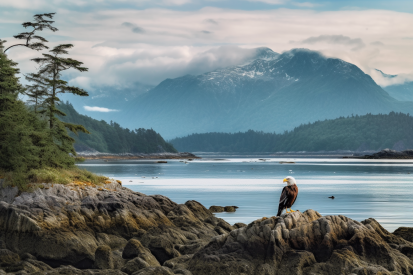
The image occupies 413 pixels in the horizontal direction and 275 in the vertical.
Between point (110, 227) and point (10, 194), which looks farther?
point (10, 194)

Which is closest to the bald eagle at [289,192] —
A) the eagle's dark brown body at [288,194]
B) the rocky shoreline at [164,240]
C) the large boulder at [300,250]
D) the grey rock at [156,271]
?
the eagle's dark brown body at [288,194]

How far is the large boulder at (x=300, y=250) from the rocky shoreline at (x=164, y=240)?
39mm

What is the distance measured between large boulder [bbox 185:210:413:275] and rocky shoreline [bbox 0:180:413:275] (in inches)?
1.5

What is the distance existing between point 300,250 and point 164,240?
25.4ft

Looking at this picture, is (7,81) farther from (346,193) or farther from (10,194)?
(346,193)

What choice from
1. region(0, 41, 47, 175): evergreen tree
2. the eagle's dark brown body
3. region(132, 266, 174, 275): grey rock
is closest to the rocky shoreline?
region(132, 266, 174, 275): grey rock

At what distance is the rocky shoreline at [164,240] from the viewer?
19781mm

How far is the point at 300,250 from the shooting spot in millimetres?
20031

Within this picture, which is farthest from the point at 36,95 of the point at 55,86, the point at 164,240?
the point at 164,240

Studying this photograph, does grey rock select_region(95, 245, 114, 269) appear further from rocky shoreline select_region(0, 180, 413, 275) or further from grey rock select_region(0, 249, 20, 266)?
grey rock select_region(0, 249, 20, 266)

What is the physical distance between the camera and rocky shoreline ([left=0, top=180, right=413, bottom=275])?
1978 cm

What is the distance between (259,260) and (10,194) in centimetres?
1850

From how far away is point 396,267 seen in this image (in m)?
19.8

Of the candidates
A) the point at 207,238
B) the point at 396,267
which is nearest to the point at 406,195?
the point at 207,238
